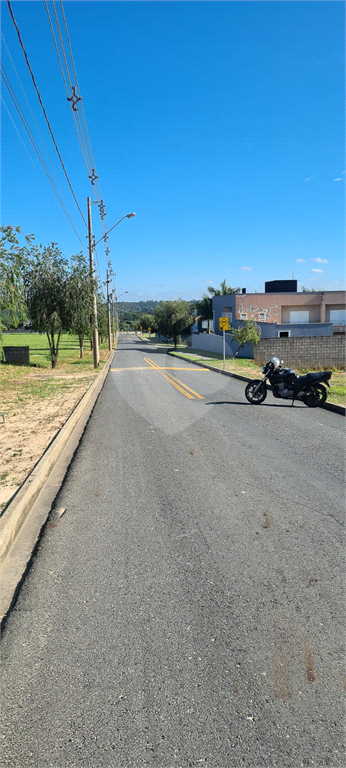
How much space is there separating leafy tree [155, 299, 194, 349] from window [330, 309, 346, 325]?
15.8 metres

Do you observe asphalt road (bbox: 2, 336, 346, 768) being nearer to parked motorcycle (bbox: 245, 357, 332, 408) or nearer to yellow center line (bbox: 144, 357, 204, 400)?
parked motorcycle (bbox: 245, 357, 332, 408)

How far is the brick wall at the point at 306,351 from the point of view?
29.9 metres

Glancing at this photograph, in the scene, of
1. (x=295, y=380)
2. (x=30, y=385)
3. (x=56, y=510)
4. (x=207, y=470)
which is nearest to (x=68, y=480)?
A: (x=56, y=510)

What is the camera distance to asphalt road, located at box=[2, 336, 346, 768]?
2.51 metres

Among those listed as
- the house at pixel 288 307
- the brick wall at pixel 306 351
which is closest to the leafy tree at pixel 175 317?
the house at pixel 288 307

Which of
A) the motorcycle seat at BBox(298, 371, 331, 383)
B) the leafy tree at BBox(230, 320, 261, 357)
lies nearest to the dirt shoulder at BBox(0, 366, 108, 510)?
the motorcycle seat at BBox(298, 371, 331, 383)

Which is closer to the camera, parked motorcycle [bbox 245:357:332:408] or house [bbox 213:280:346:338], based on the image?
parked motorcycle [bbox 245:357:332:408]

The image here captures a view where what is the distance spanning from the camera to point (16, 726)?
2.60m

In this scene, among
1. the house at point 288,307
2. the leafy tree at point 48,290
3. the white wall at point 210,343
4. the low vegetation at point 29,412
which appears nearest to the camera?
the low vegetation at point 29,412

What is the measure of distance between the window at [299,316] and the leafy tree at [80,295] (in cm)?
3031

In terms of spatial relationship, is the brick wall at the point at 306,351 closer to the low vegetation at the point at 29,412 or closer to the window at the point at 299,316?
the low vegetation at the point at 29,412

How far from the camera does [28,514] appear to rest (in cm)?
564

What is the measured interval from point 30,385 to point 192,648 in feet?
53.5

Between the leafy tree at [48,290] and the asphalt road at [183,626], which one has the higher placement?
the leafy tree at [48,290]
